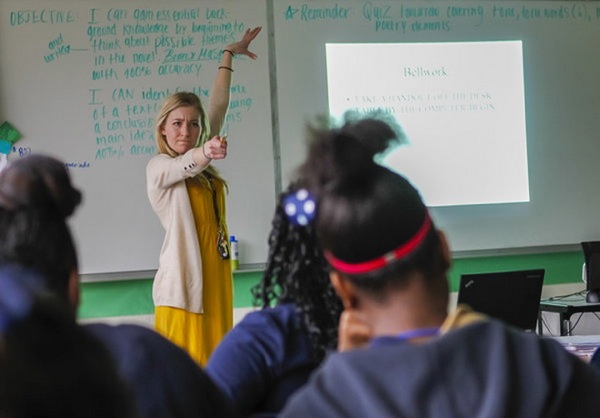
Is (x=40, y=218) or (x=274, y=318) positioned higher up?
(x=40, y=218)

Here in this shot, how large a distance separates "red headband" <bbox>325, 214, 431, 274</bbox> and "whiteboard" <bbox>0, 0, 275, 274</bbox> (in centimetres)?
294

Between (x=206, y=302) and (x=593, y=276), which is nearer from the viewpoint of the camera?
(x=206, y=302)

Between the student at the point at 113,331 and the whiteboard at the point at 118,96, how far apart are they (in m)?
2.76

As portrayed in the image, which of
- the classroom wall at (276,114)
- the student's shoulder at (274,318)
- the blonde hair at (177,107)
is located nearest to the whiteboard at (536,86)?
the classroom wall at (276,114)

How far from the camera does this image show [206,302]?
3018mm

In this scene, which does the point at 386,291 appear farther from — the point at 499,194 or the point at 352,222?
the point at 499,194

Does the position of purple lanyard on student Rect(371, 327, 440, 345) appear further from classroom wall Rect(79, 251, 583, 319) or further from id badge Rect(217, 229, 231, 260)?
classroom wall Rect(79, 251, 583, 319)

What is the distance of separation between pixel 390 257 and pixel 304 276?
15.6 inches

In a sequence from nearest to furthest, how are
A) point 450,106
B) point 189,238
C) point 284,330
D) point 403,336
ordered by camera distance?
point 403,336 → point 284,330 → point 189,238 → point 450,106

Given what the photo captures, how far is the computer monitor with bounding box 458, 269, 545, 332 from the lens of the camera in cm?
280

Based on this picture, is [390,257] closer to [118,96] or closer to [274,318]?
[274,318]

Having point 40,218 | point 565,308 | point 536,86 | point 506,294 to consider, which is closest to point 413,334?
point 40,218

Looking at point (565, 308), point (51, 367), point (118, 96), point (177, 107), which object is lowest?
point (565, 308)

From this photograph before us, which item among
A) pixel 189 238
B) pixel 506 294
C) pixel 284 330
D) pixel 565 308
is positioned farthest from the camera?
pixel 565 308
